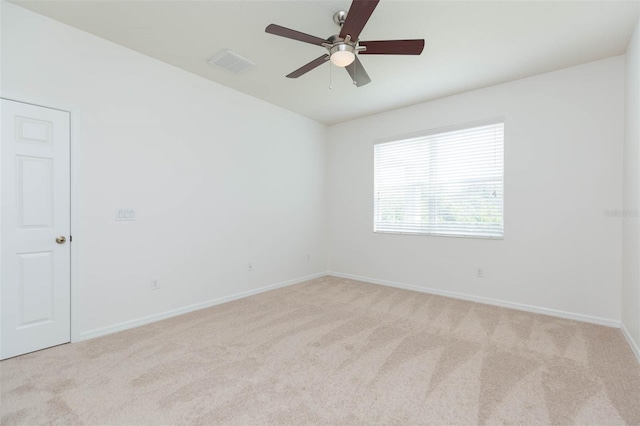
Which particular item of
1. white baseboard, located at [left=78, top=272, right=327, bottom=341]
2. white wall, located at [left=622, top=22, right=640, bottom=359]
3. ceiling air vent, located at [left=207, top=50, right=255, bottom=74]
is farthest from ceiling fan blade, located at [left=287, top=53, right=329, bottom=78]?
white baseboard, located at [left=78, top=272, right=327, bottom=341]

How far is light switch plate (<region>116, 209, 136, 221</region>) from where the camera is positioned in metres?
2.97

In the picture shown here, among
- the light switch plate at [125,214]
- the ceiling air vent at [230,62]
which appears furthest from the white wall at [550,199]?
the light switch plate at [125,214]

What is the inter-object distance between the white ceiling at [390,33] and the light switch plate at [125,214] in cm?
167

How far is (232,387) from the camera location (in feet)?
6.56

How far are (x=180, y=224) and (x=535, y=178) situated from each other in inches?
168

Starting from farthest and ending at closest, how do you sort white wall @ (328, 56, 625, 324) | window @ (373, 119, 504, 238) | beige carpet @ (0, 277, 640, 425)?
window @ (373, 119, 504, 238) → white wall @ (328, 56, 625, 324) → beige carpet @ (0, 277, 640, 425)

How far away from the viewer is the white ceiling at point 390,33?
93.5 inches

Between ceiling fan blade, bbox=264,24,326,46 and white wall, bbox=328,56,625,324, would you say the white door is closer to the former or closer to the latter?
ceiling fan blade, bbox=264,24,326,46

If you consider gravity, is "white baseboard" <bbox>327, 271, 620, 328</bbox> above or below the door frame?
below

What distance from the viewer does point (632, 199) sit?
8.79 ft

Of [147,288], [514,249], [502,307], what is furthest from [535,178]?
[147,288]

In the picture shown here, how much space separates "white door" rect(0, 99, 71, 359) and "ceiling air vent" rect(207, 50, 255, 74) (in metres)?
1.50

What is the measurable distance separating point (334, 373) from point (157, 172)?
2746 mm

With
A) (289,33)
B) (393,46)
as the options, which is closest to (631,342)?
(393,46)
